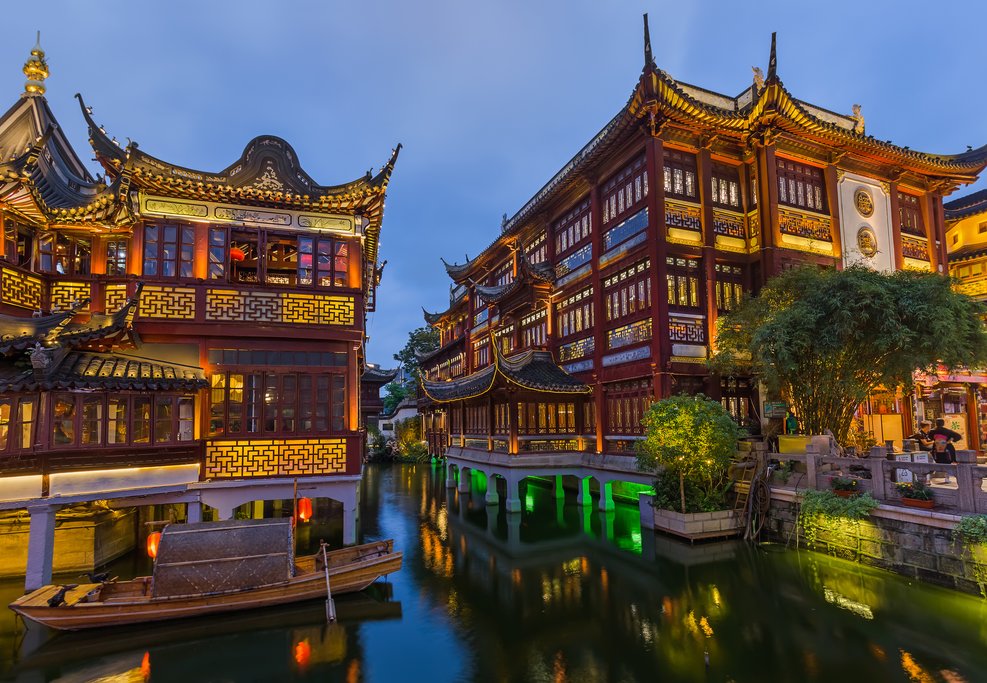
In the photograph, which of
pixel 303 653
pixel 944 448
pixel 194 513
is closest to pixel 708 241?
pixel 944 448

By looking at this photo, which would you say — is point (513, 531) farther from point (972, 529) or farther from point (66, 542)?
point (66, 542)

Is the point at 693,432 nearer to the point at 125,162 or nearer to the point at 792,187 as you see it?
the point at 792,187

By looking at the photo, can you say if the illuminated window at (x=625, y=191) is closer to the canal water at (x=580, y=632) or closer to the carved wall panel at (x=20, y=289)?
the canal water at (x=580, y=632)

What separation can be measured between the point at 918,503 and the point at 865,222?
46.5 ft

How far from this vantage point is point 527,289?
986 inches

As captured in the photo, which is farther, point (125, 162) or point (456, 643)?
point (125, 162)

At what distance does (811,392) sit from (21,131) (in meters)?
21.5

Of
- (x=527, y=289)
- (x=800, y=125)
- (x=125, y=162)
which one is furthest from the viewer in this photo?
(x=527, y=289)

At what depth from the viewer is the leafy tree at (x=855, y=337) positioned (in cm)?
1399

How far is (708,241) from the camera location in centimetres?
1880

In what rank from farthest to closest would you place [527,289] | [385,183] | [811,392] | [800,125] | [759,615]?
[527,289]
[800,125]
[811,392]
[385,183]
[759,615]

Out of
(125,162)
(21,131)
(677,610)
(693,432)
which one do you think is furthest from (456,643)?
(21,131)

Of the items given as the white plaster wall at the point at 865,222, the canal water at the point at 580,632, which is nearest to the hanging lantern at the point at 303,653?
the canal water at the point at 580,632

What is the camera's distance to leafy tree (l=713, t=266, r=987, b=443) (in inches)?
551
